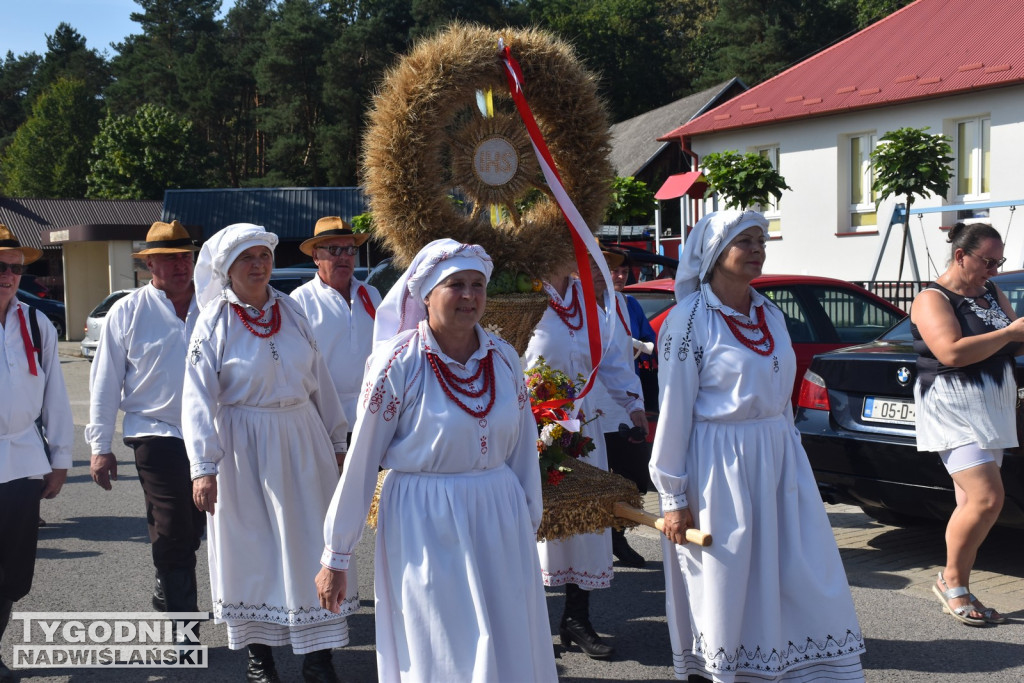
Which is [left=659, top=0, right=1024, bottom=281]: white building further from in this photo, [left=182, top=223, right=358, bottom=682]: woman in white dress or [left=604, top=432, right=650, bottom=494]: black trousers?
[left=182, top=223, right=358, bottom=682]: woman in white dress

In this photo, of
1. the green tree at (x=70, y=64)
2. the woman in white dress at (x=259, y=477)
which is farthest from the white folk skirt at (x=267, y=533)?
the green tree at (x=70, y=64)

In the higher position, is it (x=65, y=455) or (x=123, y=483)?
(x=65, y=455)

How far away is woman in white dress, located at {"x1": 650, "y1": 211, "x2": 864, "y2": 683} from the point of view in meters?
4.14

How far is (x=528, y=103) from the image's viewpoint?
495cm

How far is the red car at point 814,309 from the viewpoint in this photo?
8.37 m

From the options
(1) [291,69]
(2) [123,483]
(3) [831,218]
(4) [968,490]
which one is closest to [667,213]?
(3) [831,218]

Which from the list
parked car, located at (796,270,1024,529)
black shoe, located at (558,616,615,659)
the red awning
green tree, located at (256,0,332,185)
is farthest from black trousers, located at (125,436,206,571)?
green tree, located at (256,0,332,185)

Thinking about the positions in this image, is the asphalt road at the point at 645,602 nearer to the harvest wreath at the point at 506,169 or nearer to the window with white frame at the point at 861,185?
the harvest wreath at the point at 506,169

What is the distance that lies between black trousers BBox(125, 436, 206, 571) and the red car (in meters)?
3.89

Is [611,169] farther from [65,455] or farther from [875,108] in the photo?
[875,108]

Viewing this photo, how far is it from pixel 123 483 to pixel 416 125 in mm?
6526

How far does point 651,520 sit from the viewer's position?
13.9 ft

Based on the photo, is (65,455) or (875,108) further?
(875,108)

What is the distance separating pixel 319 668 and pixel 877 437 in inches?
134
